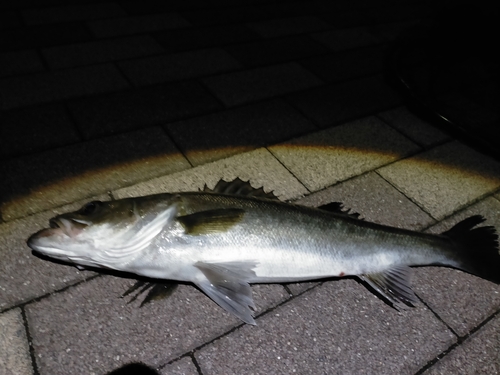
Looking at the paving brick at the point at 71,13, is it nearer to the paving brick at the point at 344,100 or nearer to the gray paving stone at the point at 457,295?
the paving brick at the point at 344,100

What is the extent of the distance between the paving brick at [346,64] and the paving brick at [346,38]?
251 millimetres

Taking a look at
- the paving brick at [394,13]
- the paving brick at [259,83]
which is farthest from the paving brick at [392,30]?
the paving brick at [259,83]

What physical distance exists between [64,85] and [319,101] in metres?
3.88

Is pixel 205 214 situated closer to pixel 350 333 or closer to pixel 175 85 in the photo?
pixel 350 333

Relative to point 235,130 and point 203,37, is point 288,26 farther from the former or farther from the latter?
point 235,130

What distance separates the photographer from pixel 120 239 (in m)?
2.67

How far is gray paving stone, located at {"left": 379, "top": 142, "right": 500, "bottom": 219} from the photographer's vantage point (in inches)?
163

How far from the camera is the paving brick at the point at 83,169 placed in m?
3.65

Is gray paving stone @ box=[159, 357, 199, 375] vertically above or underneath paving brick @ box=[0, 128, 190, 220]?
underneath

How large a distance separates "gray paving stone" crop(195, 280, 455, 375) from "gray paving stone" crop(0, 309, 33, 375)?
1.23 metres

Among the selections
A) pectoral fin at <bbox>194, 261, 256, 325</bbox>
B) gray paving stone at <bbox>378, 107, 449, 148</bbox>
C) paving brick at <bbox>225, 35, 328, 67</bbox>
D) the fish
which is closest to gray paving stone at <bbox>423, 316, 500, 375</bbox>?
the fish

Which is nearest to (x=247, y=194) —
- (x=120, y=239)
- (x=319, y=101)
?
(x=120, y=239)

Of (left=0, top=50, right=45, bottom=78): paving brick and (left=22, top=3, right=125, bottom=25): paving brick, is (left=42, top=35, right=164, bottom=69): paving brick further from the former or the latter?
(left=22, top=3, right=125, bottom=25): paving brick

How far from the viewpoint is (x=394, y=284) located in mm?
3043
